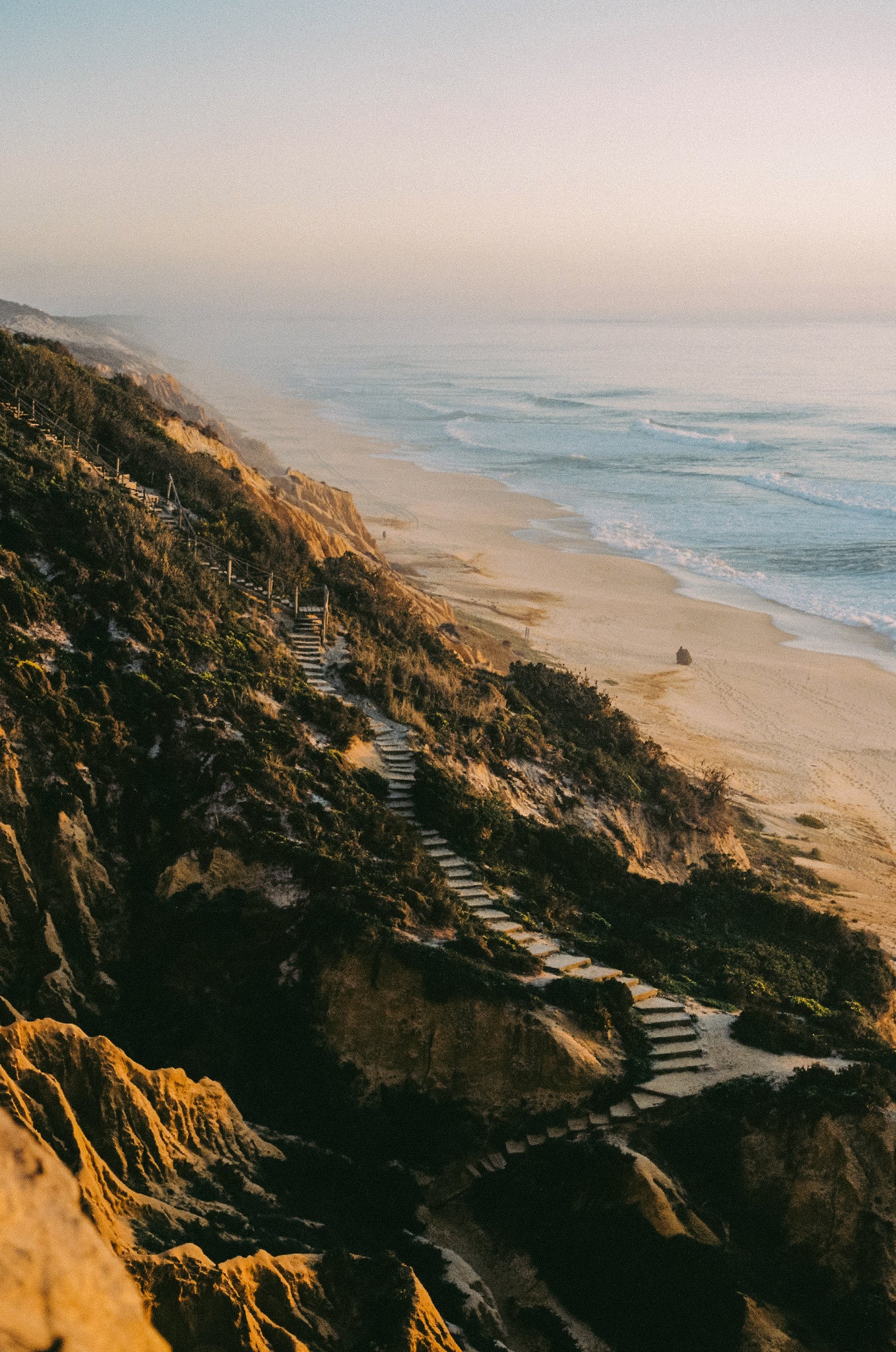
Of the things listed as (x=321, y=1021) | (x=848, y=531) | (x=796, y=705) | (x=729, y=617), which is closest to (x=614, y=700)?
(x=796, y=705)

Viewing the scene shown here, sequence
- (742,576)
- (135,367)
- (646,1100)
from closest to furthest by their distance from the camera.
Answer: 1. (646,1100)
2. (742,576)
3. (135,367)

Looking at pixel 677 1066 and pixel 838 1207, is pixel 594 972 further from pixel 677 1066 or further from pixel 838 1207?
pixel 838 1207

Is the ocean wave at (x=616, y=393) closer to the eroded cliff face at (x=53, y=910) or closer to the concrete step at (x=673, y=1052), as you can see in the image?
the concrete step at (x=673, y=1052)

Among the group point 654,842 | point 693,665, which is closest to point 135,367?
point 693,665

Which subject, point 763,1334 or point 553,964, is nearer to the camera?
point 763,1334

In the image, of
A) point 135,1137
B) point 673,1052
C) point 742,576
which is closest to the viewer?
point 135,1137

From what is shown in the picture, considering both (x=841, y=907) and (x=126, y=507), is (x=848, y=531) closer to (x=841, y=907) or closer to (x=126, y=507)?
(x=841, y=907)

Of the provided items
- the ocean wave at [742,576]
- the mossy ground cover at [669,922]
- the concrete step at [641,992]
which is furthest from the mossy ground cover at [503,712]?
the ocean wave at [742,576]
